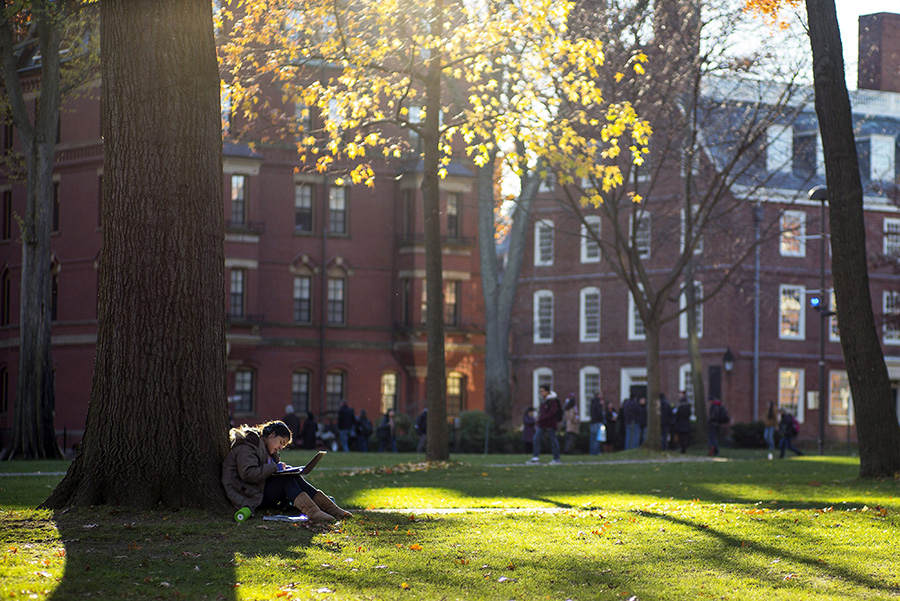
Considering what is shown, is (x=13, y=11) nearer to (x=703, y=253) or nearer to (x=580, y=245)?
(x=703, y=253)

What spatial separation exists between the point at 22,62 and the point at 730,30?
15520mm

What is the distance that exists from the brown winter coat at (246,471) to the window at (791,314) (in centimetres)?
4162

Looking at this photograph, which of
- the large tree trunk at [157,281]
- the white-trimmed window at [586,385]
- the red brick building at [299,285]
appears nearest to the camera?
the large tree trunk at [157,281]

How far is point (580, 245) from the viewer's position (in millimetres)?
53156

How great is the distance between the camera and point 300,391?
4341 cm

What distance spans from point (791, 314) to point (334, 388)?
63.4 feet

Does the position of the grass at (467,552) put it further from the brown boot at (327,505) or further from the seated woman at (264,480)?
the seated woman at (264,480)

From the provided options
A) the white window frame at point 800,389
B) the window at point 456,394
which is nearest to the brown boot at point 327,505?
the window at point 456,394

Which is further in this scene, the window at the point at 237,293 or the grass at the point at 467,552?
the window at the point at 237,293

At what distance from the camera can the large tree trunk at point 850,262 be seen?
16.6 metres

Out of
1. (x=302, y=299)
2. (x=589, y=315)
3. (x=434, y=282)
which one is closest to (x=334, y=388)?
(x=302, y=299)

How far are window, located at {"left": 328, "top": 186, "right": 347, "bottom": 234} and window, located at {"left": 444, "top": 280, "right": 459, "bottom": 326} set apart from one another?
14.6 feet

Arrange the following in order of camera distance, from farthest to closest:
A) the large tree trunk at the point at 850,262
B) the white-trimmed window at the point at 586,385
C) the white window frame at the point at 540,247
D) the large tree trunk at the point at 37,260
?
1. the white window frame at the point at 540,247
2. the white-trimmed window at the point at 586,385
3. the large tree trunk at the point at 37,260
4. the large tree trunk at the point at 850,262

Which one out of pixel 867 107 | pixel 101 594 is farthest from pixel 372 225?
pixel 101 594
